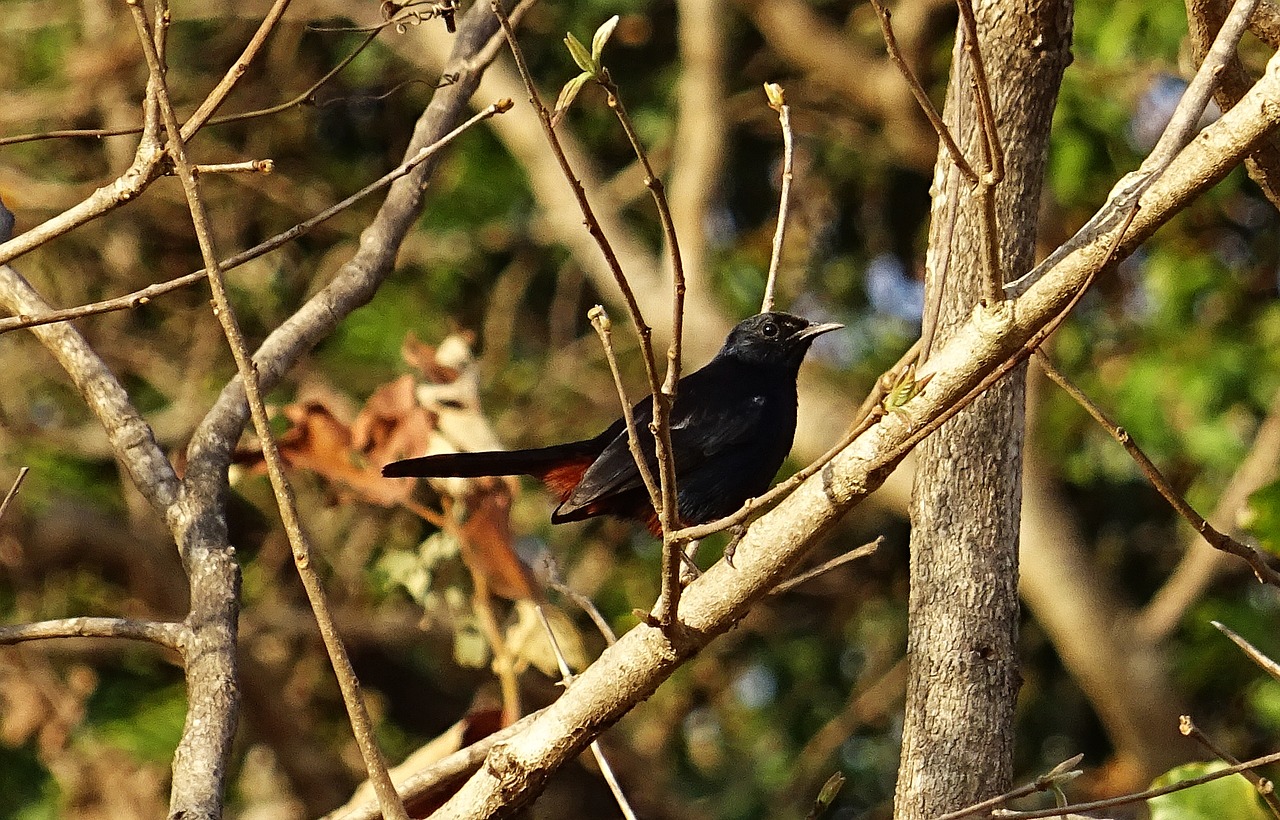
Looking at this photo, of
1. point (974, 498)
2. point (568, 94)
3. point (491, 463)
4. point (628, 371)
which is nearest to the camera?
point (568, 94)

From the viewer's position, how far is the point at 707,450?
4527mm

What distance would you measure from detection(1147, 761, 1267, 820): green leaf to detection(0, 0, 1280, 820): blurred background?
9.69ft

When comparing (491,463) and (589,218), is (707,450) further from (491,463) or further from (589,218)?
(589,218)

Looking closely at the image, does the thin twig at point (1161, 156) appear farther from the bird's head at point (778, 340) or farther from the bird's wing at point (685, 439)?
the bird's head at point (778, 340)

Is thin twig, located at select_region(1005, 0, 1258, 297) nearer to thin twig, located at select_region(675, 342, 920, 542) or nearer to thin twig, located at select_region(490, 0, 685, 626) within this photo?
thin twig, located at select_region(675, 342, 920, 542)

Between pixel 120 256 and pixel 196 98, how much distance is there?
36.0 inches

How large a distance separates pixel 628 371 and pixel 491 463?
3.93 m

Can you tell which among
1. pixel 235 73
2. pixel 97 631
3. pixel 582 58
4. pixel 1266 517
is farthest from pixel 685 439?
pixel 582 58

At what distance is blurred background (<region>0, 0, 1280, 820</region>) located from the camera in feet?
21.5

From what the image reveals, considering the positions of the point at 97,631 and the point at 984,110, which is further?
the point at 97,631

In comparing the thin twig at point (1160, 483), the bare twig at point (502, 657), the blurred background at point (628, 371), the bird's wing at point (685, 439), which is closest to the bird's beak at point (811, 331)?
the bird's wing at point (685, 439)

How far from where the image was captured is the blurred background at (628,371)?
6555 mm

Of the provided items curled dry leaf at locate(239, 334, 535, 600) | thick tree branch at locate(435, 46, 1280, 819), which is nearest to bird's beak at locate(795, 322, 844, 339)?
curled dry leaf at locate(239, 334, 535, 600)

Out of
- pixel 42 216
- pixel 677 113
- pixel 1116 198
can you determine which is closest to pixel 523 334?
pixel 677 113
